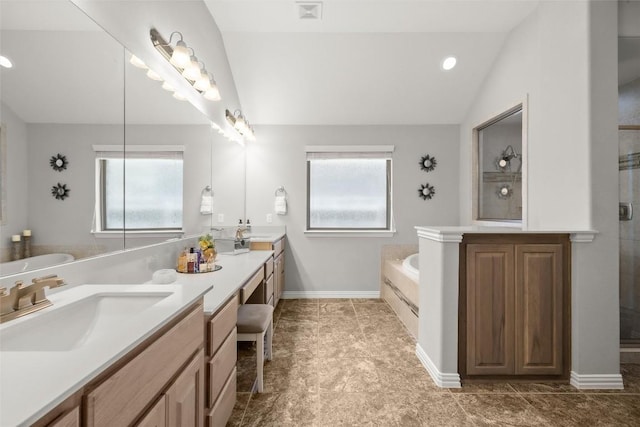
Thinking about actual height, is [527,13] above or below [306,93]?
above

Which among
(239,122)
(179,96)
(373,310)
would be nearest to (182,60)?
(179,96)

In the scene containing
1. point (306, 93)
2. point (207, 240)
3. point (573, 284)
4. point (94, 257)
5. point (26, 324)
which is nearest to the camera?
point (26, 324)

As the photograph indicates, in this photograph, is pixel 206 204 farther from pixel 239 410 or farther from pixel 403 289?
pixel 403 289

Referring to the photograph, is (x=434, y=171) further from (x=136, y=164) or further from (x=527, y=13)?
(x=136, y=164)

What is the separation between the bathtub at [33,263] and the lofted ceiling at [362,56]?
2.64 m

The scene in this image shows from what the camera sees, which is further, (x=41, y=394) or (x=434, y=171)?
(x=434, y=171)

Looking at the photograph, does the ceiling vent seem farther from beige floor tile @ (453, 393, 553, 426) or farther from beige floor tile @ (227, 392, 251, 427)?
beige floor tile @ (453, 393, 553, 426)

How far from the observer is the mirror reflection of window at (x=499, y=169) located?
3.60 meters

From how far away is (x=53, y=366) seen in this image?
65 cm

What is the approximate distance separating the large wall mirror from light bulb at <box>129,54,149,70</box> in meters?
0.03

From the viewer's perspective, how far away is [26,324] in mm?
890

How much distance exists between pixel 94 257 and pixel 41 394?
1.06 metres

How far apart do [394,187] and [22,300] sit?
386 centimetres

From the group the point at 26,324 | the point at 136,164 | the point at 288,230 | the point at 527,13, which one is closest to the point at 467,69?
the point at 527,13
